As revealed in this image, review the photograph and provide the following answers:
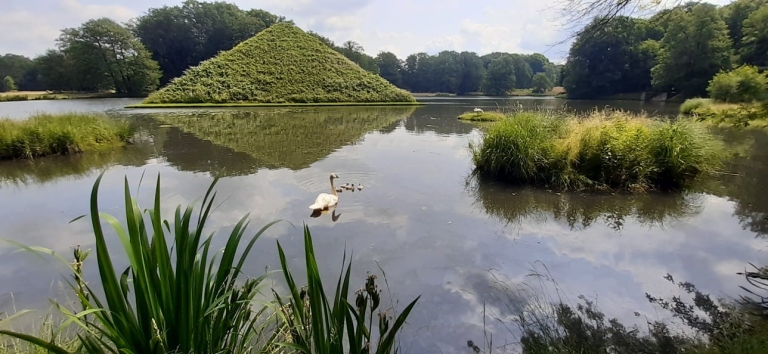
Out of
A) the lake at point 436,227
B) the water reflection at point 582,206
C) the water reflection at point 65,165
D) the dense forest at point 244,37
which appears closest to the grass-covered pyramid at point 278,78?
the dense forest at point 244,37

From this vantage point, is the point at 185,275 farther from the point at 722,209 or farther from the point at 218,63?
the point at 218,63

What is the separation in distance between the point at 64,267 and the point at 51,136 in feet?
25.3

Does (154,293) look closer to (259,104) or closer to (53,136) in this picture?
(53,136)

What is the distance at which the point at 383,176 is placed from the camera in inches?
312

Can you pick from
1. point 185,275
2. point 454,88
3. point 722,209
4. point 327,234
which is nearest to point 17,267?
point 327,234

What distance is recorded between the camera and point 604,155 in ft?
23.2

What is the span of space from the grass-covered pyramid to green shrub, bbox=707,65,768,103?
71.8 feet

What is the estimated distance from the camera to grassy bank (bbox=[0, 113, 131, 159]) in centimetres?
921

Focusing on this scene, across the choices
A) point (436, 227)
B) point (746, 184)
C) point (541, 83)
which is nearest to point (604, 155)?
point (746, 184)

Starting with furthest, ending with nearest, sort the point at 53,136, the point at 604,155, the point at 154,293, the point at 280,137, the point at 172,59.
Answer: the point at 172,59, the point at 280,137, the point at 53,136, the point at 604,155, the point at 154,293

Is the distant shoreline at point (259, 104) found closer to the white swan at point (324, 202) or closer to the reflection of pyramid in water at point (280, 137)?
the reflection of pyramid in water at point (280, 137)

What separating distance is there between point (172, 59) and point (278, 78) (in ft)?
103

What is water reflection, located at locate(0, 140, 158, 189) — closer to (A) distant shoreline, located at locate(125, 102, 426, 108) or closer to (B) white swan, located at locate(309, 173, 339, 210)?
(B) white swan, located at locate(309, 173, 339, 210)

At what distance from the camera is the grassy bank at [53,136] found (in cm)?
921
